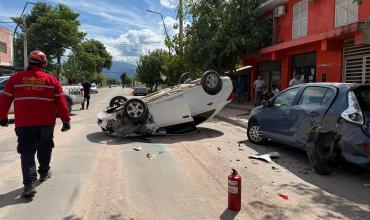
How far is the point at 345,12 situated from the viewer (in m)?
16.8

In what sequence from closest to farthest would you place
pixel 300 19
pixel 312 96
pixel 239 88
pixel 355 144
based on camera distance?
1. pixel 355 144
2. pixel 312 96
3. pixel 300 19
4. pixel 239 88

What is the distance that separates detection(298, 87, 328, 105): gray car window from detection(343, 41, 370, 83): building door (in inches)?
325

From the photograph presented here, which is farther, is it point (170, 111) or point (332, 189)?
point (170, 111)

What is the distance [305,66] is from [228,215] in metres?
16.4

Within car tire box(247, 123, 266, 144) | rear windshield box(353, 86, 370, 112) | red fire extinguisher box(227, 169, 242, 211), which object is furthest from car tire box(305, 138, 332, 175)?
red fire extinguisher box(227, 169, 242, 211)

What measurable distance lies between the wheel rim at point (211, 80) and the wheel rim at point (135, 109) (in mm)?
1916

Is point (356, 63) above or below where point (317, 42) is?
below

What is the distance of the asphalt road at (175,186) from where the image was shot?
5.12m

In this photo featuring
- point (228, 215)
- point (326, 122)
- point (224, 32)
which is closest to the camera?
point (228, 215)

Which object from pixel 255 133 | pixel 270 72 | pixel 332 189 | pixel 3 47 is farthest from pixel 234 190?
pixel 3 47

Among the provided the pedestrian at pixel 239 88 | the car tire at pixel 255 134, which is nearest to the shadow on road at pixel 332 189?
the car tire at pixel 255 134

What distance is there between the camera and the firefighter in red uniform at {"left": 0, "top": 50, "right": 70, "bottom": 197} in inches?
223

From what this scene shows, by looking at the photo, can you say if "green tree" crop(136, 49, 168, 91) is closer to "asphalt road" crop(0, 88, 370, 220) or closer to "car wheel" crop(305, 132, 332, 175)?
"asphalt road" crop(0, 88, 370, 220)

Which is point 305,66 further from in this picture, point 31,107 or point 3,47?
point 3,47
